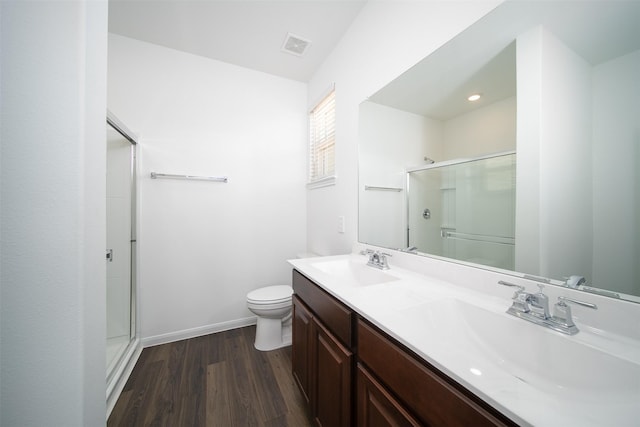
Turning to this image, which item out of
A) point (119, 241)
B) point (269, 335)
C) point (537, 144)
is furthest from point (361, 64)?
point (119, 241)

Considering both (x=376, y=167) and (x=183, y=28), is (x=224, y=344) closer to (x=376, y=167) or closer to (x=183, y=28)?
(x=376, y=167)

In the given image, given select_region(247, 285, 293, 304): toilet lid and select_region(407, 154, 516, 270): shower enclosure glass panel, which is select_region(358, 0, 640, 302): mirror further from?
select_region(247, 285, 293, 304): toilet lid

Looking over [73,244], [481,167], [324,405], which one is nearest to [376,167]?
[481,167]

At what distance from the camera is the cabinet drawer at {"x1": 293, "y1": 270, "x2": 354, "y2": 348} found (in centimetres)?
Answer: 80

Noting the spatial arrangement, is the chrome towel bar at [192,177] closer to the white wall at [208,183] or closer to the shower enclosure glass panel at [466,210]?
the white wall at [208,183]

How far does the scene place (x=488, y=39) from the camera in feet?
2.84

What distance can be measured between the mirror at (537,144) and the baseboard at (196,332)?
6.19 ft

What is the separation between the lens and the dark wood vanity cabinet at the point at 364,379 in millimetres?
453

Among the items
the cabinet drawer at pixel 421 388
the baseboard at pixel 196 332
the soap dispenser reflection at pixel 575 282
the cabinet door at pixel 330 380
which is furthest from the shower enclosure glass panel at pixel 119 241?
the soap dispenser reflection at pixel 575 282

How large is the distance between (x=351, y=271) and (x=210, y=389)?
1178 millimetres

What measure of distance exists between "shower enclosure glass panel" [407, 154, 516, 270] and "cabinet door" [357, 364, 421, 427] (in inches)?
24.2

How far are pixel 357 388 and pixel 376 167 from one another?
120 centimetres

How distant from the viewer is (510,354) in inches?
23.8

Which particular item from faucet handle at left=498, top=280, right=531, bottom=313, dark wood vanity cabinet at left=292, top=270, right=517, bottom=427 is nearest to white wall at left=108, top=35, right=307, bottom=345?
dark wood vanity cabinet at left=292, top=270, right=517, bottom=427
